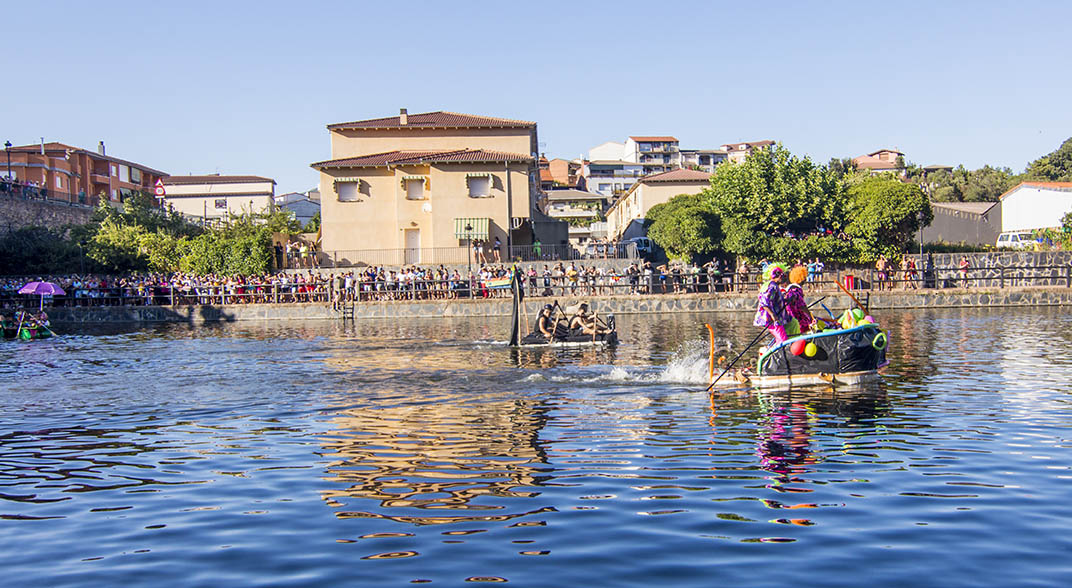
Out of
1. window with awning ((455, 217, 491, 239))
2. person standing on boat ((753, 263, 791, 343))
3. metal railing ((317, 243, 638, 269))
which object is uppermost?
window with awning ((455, 217, 491, 239))

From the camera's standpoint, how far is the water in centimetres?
684

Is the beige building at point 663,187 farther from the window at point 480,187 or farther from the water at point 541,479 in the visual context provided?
the water at point 541,479

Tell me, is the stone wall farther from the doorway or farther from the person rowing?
the person rowing

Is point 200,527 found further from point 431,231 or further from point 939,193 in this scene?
point 939,193

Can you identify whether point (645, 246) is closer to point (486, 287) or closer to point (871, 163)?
point (486, 287)

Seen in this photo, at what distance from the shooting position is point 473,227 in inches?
2046

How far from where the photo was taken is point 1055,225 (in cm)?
5809

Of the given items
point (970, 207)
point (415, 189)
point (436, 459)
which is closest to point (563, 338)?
point (436, 459)

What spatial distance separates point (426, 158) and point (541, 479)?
147 ft

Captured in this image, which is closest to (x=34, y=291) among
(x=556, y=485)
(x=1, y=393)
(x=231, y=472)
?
(x=1, y=393)

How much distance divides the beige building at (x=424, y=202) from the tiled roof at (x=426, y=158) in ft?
0.19

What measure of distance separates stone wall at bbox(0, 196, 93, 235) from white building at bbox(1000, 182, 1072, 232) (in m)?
61.9

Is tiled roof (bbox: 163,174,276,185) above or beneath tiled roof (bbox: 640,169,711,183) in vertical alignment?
above

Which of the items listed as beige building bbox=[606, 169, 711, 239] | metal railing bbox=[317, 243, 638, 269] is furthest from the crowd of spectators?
beige building bbox=[606, 169, 711, 239]
